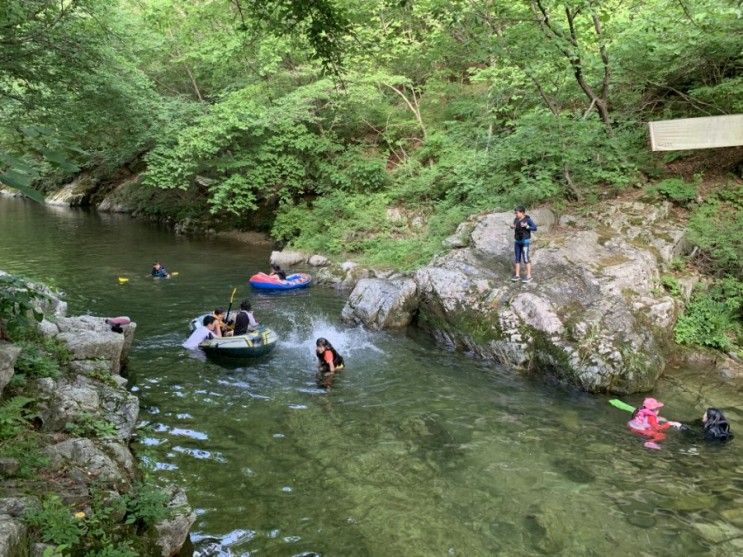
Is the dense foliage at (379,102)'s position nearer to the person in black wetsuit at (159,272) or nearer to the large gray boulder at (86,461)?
the large gray boulder at (86,461)

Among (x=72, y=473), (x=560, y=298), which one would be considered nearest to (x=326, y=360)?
(x=560, y=298)

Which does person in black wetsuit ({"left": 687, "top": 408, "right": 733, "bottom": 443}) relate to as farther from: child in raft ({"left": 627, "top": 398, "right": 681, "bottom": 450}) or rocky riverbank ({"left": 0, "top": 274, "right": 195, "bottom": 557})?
rocky riverbank ({"left": 0, "top": 274, "right": 195, "bottom": 557})

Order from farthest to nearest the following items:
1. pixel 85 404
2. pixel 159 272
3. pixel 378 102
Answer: pixel 378 102 → pixel 159 272 → pixel 85 404

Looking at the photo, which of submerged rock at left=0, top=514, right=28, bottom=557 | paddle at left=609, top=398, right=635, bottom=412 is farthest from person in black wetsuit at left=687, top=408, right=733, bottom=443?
submerged rock at left=0, top=514, right=28, bottom=557

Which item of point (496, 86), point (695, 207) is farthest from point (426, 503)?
point (496, 86)

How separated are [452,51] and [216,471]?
1511cm

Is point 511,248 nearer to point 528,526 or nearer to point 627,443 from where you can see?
point 627,443

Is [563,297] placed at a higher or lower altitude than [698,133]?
lower

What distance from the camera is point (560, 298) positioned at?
11203 millimetres

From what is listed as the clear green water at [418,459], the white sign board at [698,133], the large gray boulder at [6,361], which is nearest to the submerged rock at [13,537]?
the large gray boulder at [6,361]

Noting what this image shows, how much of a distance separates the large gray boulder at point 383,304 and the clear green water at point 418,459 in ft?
2.06

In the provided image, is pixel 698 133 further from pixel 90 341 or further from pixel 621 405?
pixel 90 341

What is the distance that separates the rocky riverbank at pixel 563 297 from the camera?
10172 mm

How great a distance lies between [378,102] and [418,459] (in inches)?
693
